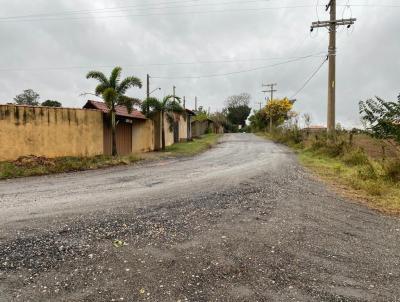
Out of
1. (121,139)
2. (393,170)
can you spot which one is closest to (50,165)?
(121,139)

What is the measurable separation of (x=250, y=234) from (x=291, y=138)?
92.0ft

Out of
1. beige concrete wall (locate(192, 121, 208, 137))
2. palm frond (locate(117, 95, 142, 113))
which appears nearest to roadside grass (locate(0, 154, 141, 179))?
palm frond (locate(117, 95, 142, 113))

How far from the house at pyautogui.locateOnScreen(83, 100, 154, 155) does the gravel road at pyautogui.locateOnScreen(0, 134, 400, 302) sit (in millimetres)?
11372

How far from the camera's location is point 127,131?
2328 cm

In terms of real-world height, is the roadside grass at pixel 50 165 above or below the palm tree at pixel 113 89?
below

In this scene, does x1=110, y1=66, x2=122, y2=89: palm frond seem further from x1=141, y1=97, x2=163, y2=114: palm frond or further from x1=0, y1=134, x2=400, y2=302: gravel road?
x1=0, y1=134, x2=400, y2=302: gravel road

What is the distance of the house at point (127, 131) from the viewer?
67.5 ft

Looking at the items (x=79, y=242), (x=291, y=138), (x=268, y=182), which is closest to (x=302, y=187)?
(x=268, y=182)

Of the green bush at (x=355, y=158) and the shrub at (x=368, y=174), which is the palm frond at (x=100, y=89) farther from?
the shrub at (x=368, y=174)

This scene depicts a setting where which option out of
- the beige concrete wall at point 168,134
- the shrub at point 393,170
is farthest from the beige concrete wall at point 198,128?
the shrub at point 393,170

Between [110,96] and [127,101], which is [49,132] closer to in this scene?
[110,96]

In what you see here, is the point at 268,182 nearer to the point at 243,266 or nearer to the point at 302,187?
the point at 302,187

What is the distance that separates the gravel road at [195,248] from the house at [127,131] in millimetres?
11372

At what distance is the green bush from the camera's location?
15625 mm
